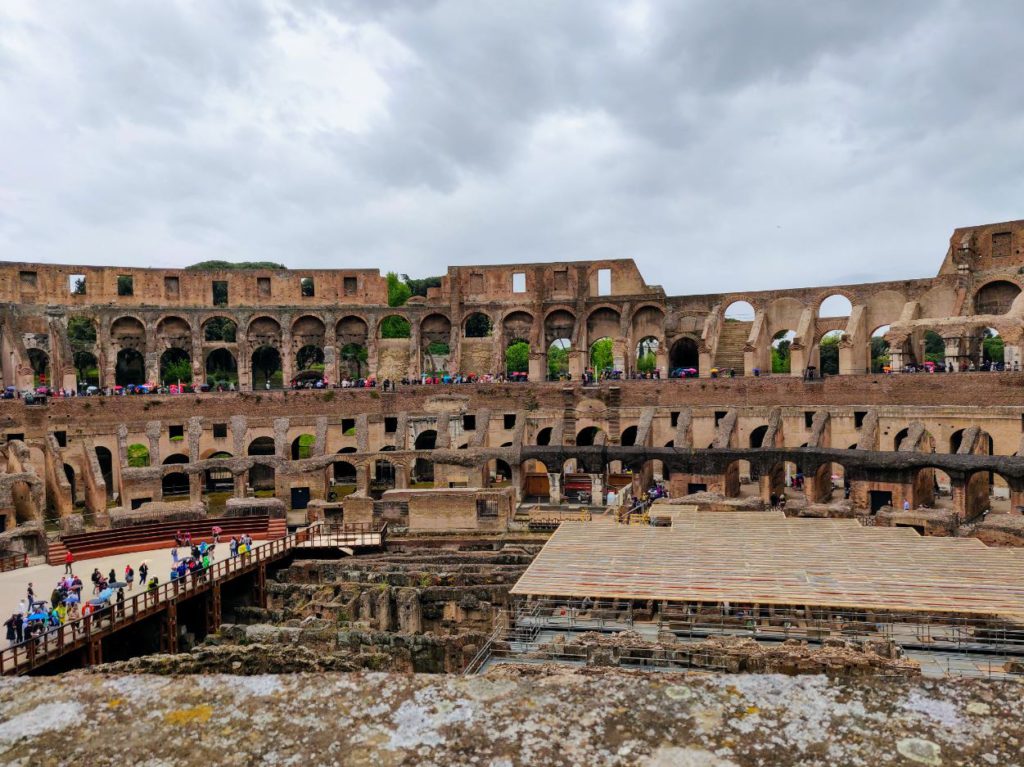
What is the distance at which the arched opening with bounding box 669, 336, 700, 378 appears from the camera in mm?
45281

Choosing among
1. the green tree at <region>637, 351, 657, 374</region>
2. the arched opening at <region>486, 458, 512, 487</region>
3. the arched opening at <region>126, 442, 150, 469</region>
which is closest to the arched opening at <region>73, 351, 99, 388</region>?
the arched opening at <region>126, 442, 150, 469</region>

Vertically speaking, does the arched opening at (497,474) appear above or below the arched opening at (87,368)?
below

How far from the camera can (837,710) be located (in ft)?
9.73

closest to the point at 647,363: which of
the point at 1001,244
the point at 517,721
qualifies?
the point at 1001,244

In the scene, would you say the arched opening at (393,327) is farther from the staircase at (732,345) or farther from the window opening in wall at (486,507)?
the window opening in wall at (486,507)

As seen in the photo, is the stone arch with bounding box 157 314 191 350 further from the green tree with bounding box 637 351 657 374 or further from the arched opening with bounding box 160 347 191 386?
the green tree with bounding box 637 351 657 374

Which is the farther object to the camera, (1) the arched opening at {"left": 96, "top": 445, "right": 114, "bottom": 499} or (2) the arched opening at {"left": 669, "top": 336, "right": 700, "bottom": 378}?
(2) the arched opening at {"left": 669, "top": 336, "right": 700, "bottom": 378}

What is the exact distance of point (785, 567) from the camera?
18.3 meters

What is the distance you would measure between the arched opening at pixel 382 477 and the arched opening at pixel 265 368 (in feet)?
52.8

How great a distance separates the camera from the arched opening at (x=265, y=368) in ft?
177

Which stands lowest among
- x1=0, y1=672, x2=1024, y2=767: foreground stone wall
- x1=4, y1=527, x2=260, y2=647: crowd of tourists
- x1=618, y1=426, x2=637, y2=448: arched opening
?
x1=4, y1=527, x2=260, y2=647: crowd of tourists

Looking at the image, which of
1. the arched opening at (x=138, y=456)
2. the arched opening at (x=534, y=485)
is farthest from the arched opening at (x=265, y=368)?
the arched opening at (x=534, y=485)

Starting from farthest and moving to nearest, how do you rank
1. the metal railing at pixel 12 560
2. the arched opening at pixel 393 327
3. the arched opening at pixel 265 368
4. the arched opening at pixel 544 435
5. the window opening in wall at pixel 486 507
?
the arched opening at pixel 393 327 → the arched opening at pixel 265 368 → the arched opening at pixel 544 435 → the window opening in wall at pixel 486 507 → the metal railing at pixel 12 560

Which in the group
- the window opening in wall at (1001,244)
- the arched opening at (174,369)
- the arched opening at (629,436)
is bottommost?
the arched opening at (629,436)
